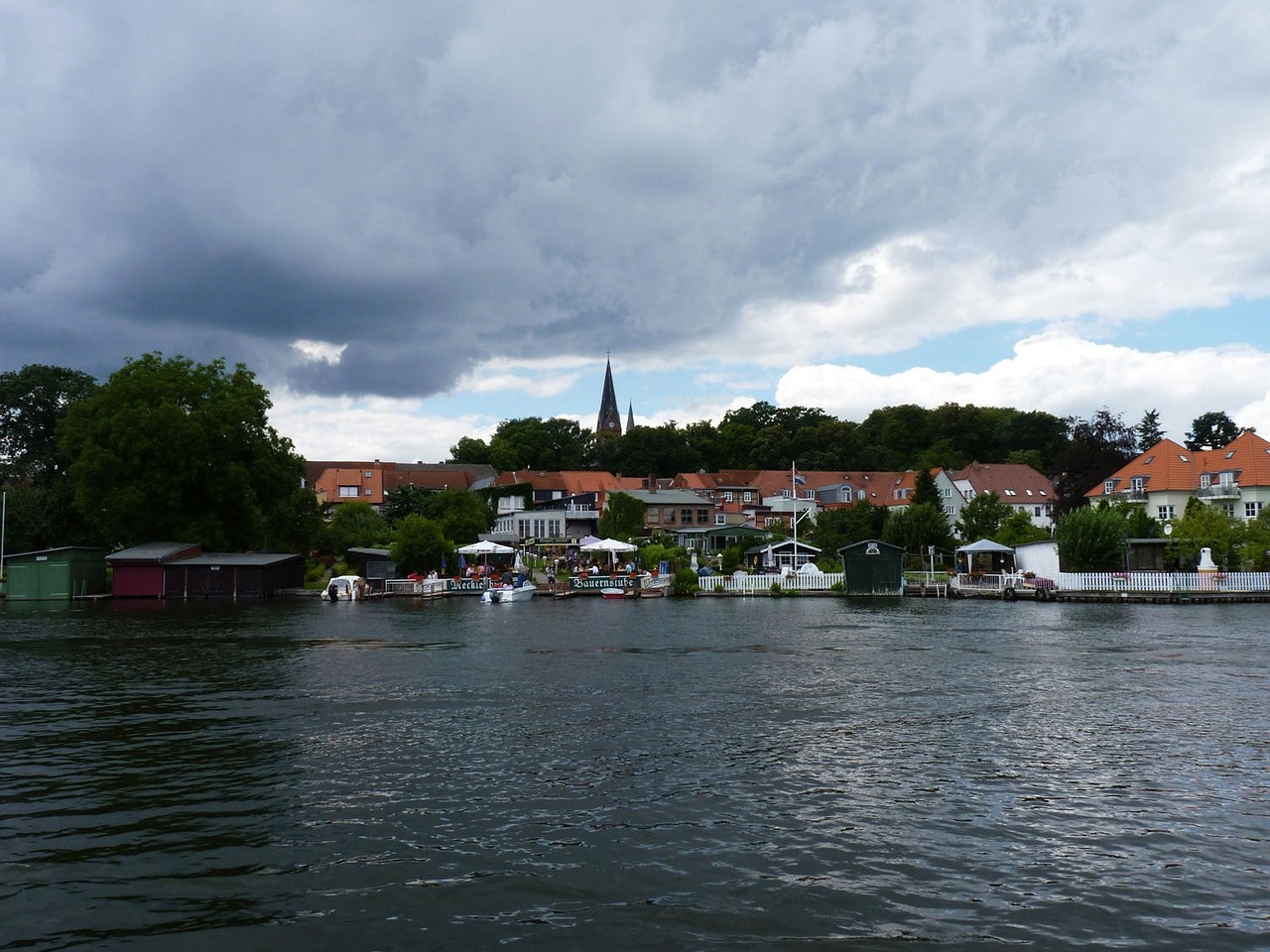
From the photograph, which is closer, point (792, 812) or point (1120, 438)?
point (792, 812)

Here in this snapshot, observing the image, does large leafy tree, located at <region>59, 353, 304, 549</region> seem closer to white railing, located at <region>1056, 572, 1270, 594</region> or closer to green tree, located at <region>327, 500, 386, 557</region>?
green tree, located at <region>327, 500, 386, 557</region>

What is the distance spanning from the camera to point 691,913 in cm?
758

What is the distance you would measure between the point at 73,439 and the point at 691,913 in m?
57.4

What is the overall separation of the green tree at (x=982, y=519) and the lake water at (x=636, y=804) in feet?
142

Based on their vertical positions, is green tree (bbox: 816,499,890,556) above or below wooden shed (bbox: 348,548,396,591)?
above

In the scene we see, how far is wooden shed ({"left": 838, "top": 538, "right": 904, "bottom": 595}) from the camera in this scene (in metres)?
51.3

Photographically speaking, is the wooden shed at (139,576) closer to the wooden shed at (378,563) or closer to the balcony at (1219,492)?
the wooden shed at (378,563)

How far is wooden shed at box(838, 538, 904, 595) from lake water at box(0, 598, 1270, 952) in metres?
28.6

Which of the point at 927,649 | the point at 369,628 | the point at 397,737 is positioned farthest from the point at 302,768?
the point at 369,628

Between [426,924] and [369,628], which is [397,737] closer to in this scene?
[426,924]

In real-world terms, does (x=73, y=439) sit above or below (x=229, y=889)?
above

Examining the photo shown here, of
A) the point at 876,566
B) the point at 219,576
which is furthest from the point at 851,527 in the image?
the point at 219,576

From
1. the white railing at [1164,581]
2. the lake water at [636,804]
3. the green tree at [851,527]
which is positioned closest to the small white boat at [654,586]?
the green tree at [851,527]

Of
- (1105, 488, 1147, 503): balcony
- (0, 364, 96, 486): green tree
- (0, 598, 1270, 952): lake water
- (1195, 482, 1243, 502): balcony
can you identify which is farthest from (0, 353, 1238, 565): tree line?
(0, 598, 1270, 952): lake water
